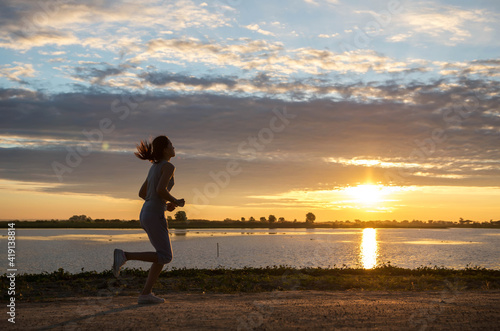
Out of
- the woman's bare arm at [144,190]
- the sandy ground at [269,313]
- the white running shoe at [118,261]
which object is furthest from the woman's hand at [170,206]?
the sandy ground at [269,313]

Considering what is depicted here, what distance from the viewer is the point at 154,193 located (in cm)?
760

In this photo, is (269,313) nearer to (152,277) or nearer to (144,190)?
(152,277)

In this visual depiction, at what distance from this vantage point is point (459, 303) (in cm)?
785

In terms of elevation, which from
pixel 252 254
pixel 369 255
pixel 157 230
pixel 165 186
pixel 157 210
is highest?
pixel 165 186

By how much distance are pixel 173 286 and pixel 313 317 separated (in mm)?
6610

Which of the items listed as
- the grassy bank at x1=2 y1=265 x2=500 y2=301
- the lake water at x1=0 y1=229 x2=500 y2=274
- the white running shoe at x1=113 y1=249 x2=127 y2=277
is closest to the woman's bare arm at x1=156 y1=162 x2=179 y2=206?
the white running shoe at x1=113 y1=249 x2=127 y2=277

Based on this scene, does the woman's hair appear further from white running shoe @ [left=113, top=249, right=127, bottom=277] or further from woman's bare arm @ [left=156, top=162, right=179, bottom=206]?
white running shoe @ [left=113, top=249, right=127, bottom=277]

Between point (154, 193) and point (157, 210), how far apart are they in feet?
0.95

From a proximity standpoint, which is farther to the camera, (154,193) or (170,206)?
(154,193)

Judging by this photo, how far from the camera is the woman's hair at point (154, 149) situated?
7855mm

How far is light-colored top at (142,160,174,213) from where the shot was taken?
7.57m

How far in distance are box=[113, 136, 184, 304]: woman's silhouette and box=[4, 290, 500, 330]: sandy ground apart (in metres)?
0.73

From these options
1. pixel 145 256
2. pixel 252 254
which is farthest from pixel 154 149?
pixel 252 254

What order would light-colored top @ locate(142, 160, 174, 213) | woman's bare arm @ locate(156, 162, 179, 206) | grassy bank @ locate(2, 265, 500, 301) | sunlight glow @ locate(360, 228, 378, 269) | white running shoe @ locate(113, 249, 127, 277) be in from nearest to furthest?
white running shoe @ locate(113, 249, 127, 277) → woman's bare arm @ locate(156, 162, 179, 206) → light-colored top @ locate(142, 160, 174, 213) → grassy bank @ locate(2, 265, 500, 301) → sunlight glow @ locate(360, 228, 378, 269)
